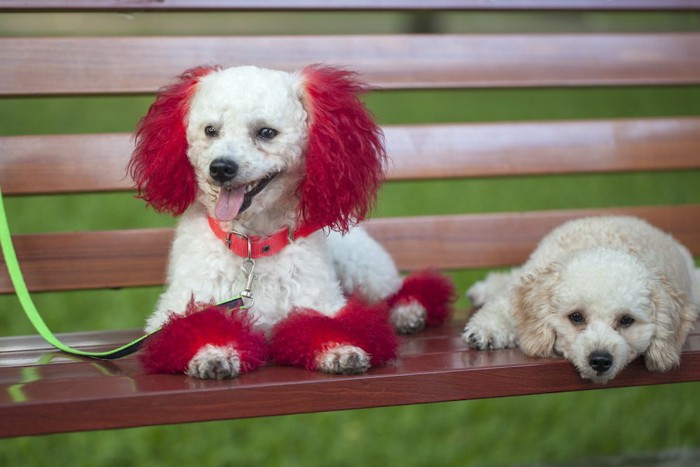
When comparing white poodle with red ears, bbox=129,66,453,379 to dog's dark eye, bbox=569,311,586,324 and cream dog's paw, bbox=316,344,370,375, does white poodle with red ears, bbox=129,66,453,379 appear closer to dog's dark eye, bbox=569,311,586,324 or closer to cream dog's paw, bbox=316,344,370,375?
cream dog's paw, bbox=316,344,370,375

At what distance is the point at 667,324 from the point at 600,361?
25 centimetres

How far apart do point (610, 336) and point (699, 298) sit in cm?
79

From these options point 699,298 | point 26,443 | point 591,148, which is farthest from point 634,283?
point 26,443

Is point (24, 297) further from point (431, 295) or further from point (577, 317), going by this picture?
point (577, 317)

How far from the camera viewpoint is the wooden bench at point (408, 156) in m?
1.93

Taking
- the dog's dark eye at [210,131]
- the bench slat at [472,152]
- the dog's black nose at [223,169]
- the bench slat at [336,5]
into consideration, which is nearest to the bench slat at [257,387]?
the dog's black nose at [223,169]

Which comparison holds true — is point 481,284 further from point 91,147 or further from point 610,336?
point 91,147

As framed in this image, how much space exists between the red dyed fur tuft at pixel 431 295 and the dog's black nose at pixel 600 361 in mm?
601

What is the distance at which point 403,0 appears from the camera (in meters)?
2.85

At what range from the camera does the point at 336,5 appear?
2779mm

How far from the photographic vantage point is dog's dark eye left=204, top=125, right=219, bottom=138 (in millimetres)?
2021

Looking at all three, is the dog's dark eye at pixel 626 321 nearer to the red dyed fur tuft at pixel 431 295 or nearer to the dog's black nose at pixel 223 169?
the red dyed fur tuft at pixel 431 295

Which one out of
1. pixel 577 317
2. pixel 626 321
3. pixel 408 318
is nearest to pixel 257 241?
pixel 408 318

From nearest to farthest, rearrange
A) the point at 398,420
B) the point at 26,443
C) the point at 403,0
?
the point at 403,0, the point at 26,443, the point at 398,420
